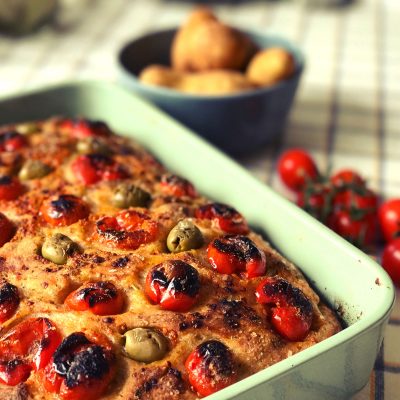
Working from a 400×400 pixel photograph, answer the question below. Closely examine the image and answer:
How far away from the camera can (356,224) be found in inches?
92.5

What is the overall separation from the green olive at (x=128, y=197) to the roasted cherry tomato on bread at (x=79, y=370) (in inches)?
22.3

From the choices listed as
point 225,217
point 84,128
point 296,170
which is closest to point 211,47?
point 296,170

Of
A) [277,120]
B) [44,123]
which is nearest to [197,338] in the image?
[44,123]

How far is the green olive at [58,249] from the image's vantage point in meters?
1.71

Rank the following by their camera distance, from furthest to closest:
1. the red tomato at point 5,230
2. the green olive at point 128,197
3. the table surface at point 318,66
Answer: the table surface at point 318,66 < the green olive at point 128,197 < the red tomato at point 5,230

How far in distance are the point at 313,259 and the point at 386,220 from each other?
65 cm

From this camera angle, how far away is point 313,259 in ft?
5.95

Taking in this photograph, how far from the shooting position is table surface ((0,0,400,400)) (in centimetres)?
285

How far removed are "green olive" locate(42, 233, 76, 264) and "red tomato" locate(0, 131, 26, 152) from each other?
0.63 m

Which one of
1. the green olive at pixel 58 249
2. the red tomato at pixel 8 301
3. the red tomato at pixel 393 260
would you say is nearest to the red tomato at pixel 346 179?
the red tomato at pixel 393 260

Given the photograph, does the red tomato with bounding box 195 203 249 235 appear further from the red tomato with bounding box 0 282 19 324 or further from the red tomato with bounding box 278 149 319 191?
the red tomato with bounding box 278 149 319 191

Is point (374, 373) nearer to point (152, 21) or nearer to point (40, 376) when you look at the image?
point (40, 376)

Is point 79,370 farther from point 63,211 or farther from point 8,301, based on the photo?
point 63,211

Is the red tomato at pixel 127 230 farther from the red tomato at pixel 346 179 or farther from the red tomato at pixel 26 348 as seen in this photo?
the red tomato at pixel 346 179
